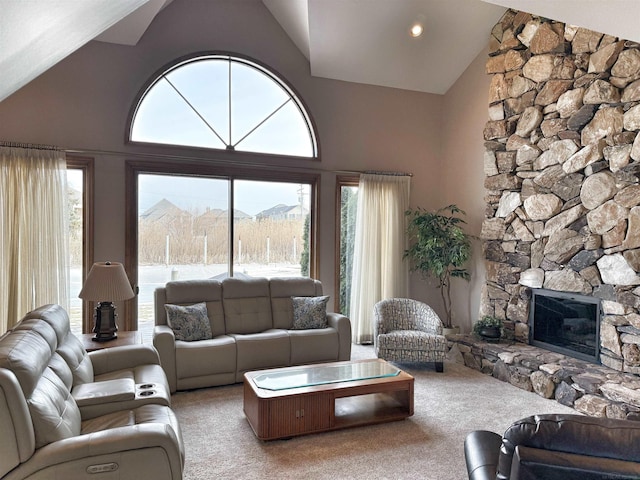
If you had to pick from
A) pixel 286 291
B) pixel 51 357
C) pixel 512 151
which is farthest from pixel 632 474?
pixel 512 151

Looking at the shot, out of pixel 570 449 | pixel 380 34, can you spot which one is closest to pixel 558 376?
pixel 570 449

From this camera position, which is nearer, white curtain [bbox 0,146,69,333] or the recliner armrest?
the recliner armrest

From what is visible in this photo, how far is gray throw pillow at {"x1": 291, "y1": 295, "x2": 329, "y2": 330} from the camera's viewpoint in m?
4.82

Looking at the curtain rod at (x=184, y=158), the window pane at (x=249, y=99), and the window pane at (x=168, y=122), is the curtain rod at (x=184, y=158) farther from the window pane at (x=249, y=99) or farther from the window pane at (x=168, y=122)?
the window pane at (x=249, y=99)

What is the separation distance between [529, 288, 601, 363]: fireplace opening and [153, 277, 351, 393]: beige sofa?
216cm

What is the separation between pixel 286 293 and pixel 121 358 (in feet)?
6.84

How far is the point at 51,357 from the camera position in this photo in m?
2.56

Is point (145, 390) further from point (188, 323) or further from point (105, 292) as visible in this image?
point (188, 323)

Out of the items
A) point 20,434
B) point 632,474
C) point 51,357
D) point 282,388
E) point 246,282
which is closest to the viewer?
point 632,474

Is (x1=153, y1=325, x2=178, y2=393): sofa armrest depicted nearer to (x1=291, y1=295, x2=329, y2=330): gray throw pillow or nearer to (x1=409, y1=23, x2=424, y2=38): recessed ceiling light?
(x1=291, y1=295, x2=329, y2=330): gray throw pillow

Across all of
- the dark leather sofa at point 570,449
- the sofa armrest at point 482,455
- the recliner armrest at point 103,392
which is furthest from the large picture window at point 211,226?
the dark leather sofa at point 570,449

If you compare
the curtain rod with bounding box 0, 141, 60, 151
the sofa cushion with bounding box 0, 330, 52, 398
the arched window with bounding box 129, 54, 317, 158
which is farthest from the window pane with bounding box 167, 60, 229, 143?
the sofa cushion with bounding box 0, 330, 52, 398

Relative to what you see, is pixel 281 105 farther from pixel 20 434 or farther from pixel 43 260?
pixel 20 434

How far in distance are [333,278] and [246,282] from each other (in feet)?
4.71
